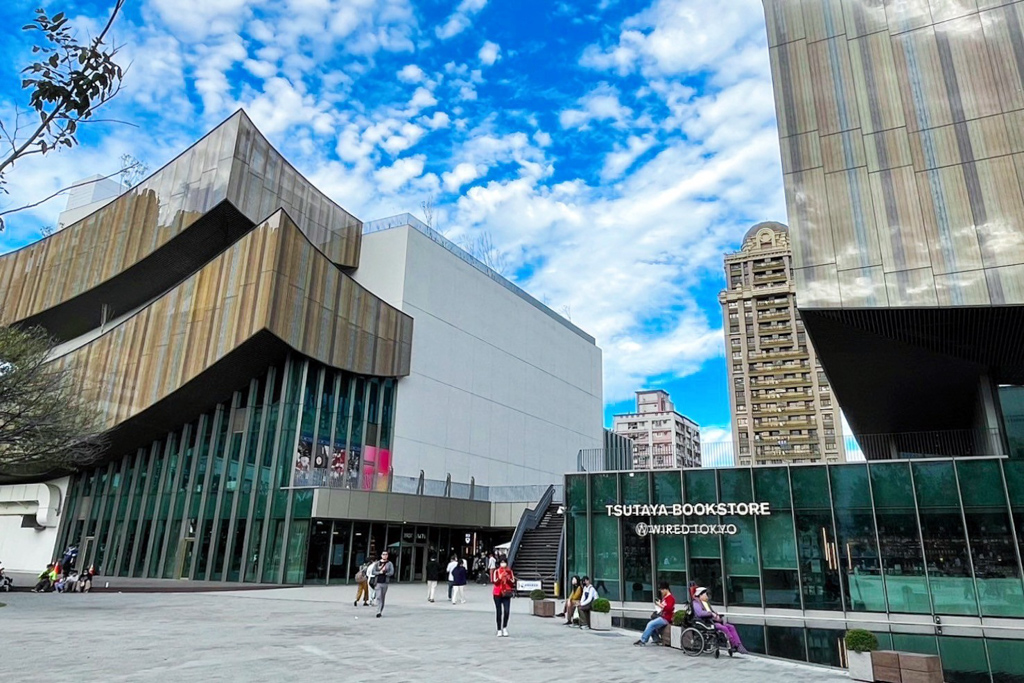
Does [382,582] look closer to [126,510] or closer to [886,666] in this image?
[886,666]

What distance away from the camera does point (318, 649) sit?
38.9ft

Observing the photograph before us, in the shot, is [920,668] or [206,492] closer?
[920,668]

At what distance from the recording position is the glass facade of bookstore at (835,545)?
22.0 meters

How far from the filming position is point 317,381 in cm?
3444

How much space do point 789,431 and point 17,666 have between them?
10312 cm

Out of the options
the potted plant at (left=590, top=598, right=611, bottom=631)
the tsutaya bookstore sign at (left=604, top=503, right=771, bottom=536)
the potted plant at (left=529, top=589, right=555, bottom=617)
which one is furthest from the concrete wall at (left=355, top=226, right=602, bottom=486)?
the potted plant at (left=590, top=598, right=611, bottom=631)

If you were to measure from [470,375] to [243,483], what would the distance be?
53.0 ft

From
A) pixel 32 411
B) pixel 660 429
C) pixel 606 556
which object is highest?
pixel 660 429

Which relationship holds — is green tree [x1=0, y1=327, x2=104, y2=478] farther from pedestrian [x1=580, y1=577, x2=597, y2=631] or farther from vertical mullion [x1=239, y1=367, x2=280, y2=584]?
pedestrian [x1=580, y1=577, x2=597, y2=631]

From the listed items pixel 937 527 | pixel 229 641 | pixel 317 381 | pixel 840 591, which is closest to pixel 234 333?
pixel 317 381

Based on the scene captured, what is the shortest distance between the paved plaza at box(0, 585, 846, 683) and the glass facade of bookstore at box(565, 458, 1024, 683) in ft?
26.2

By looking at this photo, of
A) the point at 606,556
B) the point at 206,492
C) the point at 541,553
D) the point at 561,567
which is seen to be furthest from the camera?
the point at 206,492

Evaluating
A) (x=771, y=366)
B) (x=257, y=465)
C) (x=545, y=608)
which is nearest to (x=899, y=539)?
(x=545, y=608)

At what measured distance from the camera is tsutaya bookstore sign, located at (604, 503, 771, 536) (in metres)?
25.1
